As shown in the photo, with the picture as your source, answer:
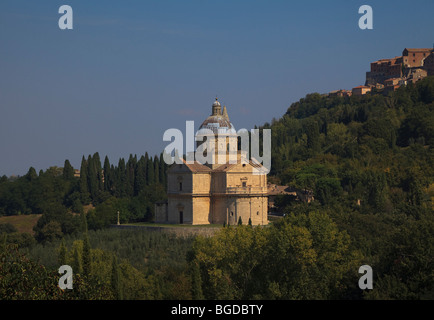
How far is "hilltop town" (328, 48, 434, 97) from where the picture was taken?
124 meters

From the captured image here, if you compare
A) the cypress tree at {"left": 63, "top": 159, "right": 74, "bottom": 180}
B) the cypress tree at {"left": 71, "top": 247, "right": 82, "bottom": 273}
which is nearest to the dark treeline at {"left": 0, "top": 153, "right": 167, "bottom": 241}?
the cypress tree at {"left": 63, "top": 159, "right": 74, "bottom": 180}

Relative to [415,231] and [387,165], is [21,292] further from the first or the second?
[387,165]

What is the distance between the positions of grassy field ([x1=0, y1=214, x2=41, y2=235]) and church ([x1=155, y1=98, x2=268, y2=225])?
2592 centimetres

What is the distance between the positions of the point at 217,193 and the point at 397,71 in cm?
8567

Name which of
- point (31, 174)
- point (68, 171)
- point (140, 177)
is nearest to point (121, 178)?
point (140, 177)

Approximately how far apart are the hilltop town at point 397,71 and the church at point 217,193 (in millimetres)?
70431

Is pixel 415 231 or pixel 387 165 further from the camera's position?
pixel 387 165

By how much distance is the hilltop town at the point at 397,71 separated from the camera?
124312mm

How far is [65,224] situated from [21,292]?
35867 millimetres

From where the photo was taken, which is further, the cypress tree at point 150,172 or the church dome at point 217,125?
the cypress tree at point 150,172

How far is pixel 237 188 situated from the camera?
53.4 m

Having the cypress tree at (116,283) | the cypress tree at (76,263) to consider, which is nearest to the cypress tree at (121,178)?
the cypress tree at (76,263)

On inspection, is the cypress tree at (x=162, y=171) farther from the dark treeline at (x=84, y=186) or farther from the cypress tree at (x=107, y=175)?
the cypress tree at (x=107, y=175)

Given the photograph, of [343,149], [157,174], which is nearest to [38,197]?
[157,174]
